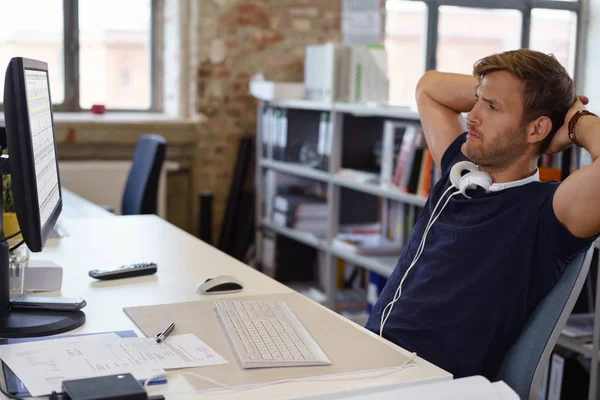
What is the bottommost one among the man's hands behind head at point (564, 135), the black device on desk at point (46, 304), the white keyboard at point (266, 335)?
the white keyboard at point (266, 335)

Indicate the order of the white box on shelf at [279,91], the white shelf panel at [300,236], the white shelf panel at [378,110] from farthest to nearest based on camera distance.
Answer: the white box on shelf at [279,91] < the white shelf panel at [300,236] < the white shelf panel at [378,110]

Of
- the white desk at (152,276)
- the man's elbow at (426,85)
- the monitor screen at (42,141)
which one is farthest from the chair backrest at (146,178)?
the monitor screen at (42,141)

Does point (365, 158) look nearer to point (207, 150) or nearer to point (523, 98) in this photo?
point (207, 150)

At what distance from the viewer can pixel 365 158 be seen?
4098 mm

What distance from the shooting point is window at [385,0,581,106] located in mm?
5230

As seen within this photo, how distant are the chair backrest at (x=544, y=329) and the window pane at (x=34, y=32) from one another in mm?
3614

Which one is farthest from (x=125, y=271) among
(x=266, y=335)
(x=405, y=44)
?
(x=405, y=44)

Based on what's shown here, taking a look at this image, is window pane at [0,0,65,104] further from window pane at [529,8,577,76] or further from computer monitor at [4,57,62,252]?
computer monitor at [4,57,62,252]

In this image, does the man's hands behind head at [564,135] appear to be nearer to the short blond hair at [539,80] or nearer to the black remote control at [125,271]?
the short blond hair at [539,80]

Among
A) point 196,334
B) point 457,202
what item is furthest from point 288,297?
point 457,202

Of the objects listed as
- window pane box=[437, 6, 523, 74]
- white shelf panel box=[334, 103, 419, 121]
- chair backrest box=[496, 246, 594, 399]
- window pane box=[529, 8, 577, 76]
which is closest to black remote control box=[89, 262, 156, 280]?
chair backrest box=[496, 246, 594, 399]

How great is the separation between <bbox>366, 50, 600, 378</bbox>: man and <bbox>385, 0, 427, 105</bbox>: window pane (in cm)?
328

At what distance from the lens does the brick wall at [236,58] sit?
15.6 ft

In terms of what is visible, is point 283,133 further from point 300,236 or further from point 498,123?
point 498,123
